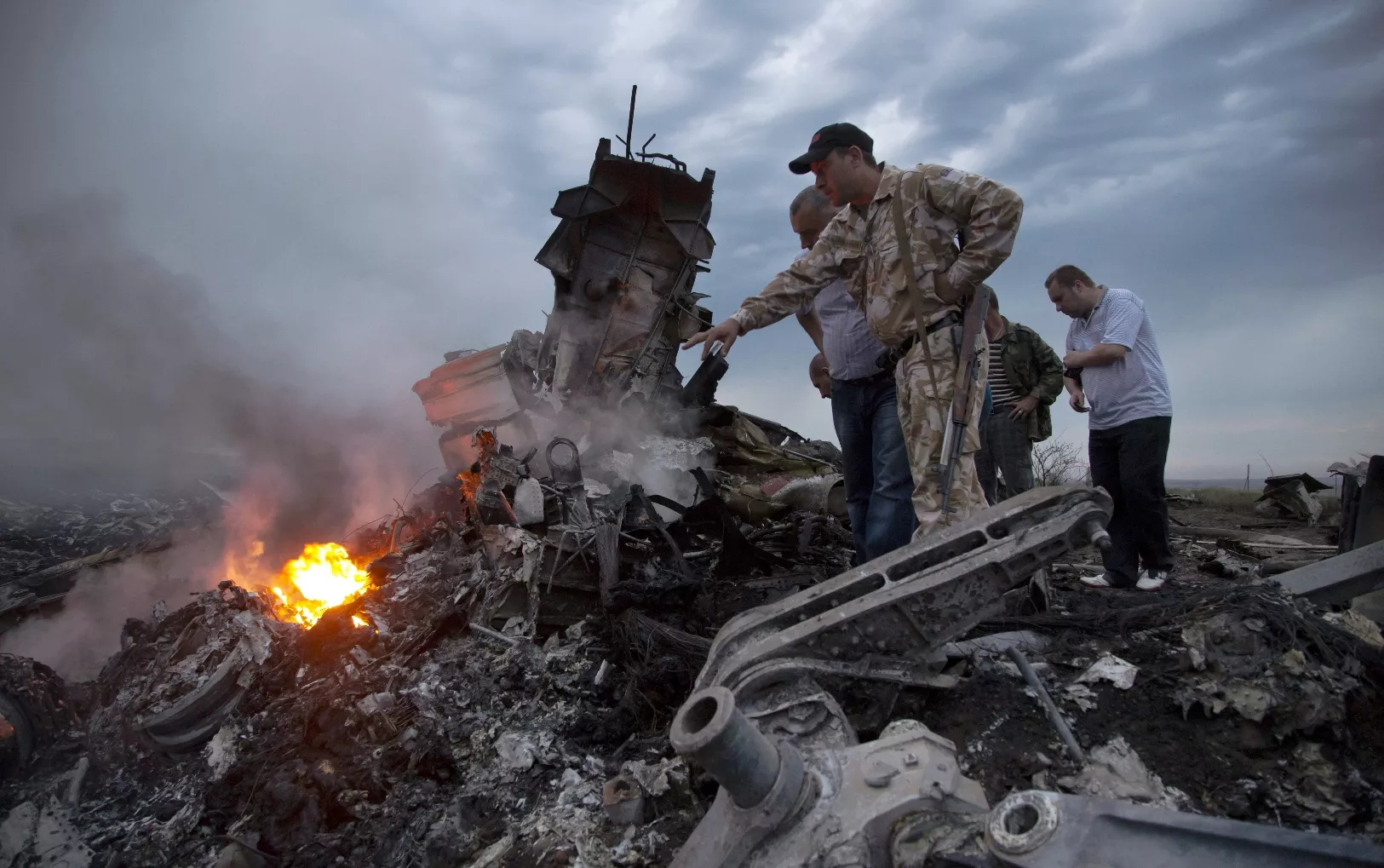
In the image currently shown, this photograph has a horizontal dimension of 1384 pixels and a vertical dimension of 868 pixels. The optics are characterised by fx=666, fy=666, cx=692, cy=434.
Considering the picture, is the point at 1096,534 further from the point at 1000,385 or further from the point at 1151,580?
the point at 1000,385

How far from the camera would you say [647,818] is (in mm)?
2170

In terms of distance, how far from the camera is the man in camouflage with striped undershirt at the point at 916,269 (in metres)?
2.67

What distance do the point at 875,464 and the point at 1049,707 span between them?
1.38 m

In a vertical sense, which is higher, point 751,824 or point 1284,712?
point 751,824

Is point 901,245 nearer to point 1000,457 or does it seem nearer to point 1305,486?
point 1000,457

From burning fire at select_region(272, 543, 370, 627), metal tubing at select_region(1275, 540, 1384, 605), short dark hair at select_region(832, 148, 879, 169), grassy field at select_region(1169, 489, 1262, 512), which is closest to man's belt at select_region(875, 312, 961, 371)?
short dark hair at select_region(832, 148, 879, 169)

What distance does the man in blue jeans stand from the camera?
9.78 feet

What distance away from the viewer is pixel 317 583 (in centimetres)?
596

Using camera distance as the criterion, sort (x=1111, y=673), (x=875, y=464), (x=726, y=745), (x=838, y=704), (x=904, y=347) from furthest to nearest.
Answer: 1. (x=875, y=464)
2. (x=904, y=347)
3. (x=1111, y=673)
4. (x=838, y=704)
5. (x=726, y=745)

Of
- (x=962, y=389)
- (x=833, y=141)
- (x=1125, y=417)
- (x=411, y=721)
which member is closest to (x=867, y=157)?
(x=833, y=141)

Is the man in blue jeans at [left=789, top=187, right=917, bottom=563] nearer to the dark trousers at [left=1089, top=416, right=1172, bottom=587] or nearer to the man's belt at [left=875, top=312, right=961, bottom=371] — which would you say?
the man's belt at [left=875, top=312, right=961, bottom=371]

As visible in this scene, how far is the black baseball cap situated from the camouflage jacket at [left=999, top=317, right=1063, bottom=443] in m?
2.48

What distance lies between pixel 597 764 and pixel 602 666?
61 cm

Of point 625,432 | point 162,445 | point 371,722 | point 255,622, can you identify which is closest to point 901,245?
point 371,722
